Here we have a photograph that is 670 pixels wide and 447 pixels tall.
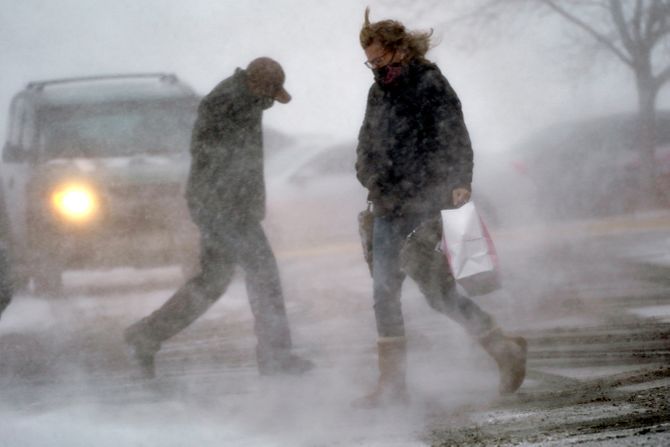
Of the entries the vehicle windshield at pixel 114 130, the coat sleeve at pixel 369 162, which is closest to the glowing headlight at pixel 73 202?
the vehicle windshield at pixel 114 130

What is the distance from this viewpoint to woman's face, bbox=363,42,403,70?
14.9 ft

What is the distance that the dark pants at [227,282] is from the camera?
5.44 metres

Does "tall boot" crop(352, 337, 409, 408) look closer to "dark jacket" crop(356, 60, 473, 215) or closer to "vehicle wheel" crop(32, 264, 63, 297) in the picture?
"dark jacket" crop(356, 60, 473, 215)

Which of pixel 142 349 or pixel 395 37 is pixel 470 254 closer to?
pixel 395 37

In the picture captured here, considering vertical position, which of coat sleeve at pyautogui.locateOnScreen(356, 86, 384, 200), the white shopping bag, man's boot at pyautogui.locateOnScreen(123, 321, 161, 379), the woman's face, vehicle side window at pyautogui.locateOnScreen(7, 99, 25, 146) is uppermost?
vehicle side window at pyautogui.locateOnScreen(7, 99, 25, 146)

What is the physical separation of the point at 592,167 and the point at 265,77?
846cm

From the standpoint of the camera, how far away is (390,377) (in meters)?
4.56

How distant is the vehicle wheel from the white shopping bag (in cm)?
451

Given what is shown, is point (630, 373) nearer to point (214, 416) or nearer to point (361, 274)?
point (214, 416)

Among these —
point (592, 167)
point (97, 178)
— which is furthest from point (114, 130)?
point (592, 167)

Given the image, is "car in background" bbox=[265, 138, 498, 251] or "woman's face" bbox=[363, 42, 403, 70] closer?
"woman's face" bbox=[363, 42, 403, 70]

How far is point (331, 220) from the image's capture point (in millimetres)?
10000

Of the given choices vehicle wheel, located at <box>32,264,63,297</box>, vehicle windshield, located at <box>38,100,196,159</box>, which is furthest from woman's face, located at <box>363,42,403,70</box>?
vehicle wheel, located at <box>32,264,63,297</box>

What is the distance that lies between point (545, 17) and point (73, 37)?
6.32 meters
